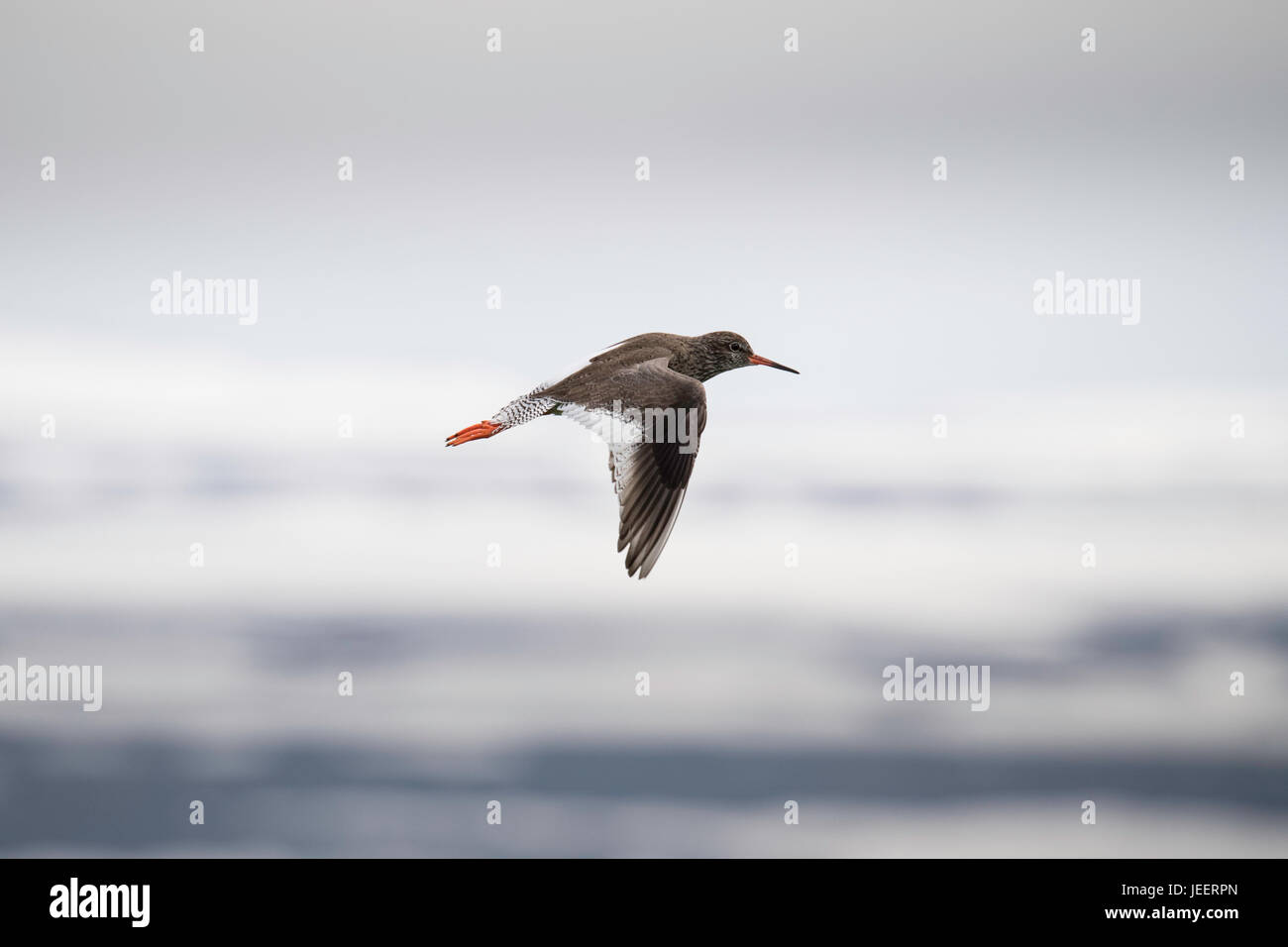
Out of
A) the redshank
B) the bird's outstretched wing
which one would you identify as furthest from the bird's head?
the bird's outstretched wing

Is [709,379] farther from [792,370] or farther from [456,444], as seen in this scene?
[456,444]

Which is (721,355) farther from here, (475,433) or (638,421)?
(475,433)

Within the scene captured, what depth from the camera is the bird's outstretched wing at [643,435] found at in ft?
13.2

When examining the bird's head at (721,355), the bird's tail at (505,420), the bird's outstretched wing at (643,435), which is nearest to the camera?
the bird's outstretched wing at (643,435)

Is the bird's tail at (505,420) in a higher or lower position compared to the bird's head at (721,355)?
lower

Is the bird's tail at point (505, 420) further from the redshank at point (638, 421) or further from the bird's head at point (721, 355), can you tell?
the bird's head at point (721, 355)

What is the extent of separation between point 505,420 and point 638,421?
1.64 ft

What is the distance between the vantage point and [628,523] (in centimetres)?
404

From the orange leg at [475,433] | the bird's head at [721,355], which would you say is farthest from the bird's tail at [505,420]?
the bird's head at [721,355]

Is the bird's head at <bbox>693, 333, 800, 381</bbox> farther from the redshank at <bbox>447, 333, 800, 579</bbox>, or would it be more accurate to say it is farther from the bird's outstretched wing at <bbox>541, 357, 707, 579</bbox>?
the bird's outstretched wing at <bbox>541, 357, 707, 579</bbox>

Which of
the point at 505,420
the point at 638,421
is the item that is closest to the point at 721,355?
the point at 638,421

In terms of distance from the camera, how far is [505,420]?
4375 mm
